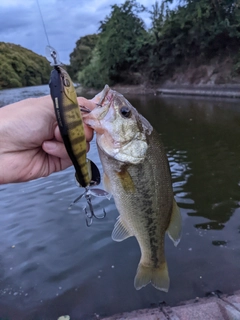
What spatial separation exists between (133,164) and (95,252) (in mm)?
4295

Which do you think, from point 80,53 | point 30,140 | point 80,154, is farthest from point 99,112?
point 80,53

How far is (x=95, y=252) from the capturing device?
6.33 m

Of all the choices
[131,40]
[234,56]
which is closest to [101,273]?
[234,56]

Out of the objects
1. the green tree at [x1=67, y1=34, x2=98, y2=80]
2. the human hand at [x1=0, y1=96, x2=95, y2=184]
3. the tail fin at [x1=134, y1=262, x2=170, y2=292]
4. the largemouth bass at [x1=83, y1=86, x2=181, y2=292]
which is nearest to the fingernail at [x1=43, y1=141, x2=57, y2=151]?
the human hand at [x1=0, y1=96, x2=95, y2=184]

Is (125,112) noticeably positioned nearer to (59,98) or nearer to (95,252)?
(59,98)

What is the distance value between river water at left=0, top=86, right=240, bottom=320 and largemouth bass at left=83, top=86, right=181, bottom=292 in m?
2.82

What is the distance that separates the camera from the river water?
16.8ft

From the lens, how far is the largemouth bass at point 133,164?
2.42 m

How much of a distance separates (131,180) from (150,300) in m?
3.26

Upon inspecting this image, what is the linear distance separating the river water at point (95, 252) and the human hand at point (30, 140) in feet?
9.19

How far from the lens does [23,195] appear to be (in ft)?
30.7

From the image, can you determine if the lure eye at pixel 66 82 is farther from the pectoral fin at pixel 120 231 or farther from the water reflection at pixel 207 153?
the water reflection at pixel 207 153

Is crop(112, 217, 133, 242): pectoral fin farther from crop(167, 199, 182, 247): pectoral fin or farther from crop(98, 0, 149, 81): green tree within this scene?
crop(98, 0, 149, 81): green tree

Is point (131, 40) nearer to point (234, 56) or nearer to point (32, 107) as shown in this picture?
point (234, 56)
